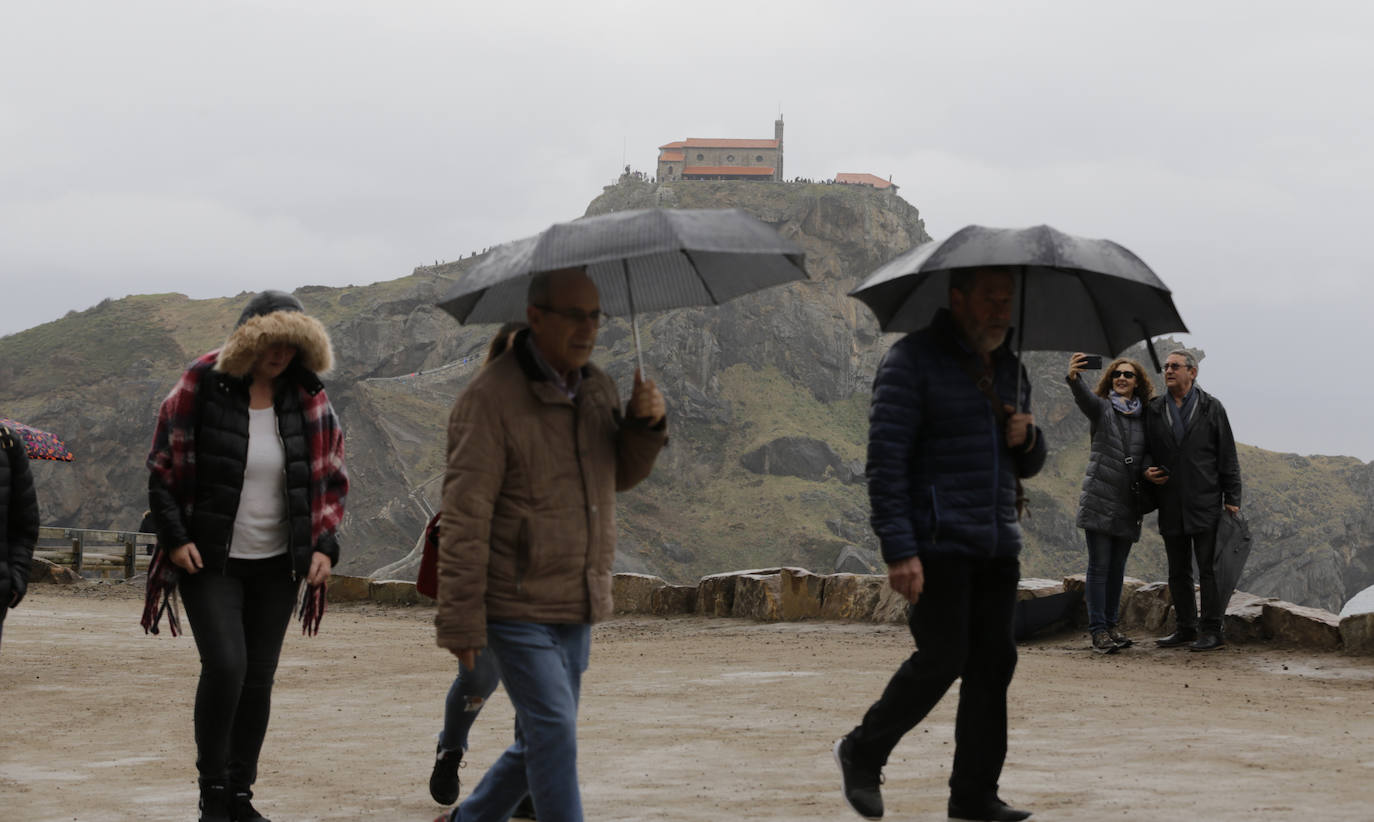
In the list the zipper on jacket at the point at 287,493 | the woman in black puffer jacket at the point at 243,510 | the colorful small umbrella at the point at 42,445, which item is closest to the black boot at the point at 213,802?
the woman in black puffer jacket at the point at 243,510

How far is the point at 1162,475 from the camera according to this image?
33.2 ft

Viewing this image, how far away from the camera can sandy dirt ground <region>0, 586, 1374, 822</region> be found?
5.27m

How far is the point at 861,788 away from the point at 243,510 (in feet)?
7.44

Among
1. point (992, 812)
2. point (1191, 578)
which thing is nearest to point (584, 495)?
point (992, 812)

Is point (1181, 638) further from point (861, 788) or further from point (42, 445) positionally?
point (42, 445)

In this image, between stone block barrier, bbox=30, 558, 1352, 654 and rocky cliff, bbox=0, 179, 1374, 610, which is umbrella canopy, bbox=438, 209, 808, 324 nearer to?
stone block barrier, bbox=30, 558, 1352, 654

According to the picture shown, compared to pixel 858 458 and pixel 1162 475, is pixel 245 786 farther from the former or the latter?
pixel 858 458

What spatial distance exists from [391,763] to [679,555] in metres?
98.3

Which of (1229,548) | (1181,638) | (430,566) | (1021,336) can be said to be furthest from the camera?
(1181,638)

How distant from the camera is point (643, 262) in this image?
443cm

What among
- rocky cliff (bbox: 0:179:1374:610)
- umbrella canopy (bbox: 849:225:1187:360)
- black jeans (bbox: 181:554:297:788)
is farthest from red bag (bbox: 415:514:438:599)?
rocky cliff (bbox: 0:179:1374:610)

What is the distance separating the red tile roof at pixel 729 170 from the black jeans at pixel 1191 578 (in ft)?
465

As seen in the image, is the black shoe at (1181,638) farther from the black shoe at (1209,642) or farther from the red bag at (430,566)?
the red bag at (430,566)

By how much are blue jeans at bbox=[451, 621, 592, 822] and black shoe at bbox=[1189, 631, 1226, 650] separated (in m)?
7.70
